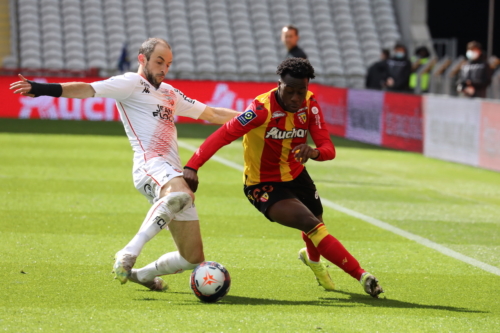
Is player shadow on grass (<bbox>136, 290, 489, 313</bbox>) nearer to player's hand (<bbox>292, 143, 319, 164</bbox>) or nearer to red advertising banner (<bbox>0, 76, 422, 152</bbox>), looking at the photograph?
player's hand (<bbox>292, 143, 319, 164</bbox>)

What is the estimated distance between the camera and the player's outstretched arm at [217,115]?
619cm

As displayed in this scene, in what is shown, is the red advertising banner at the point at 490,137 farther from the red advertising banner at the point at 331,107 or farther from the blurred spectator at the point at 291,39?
the blurred spectator at the point at 291,39

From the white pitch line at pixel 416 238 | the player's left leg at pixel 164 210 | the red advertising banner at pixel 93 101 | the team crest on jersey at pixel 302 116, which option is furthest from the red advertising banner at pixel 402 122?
the player's left leg at pixel 164 210

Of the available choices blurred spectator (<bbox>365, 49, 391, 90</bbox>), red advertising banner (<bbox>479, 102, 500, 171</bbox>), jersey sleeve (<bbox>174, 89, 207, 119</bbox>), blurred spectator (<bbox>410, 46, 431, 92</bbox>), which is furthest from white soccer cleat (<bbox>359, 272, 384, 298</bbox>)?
blurred spectator (<bbox>410, 46, 431, 92</bbox>)

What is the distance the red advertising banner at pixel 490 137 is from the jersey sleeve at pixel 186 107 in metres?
8.74

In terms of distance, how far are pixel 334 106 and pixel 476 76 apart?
4.33 meters

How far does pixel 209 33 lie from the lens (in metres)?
27.9

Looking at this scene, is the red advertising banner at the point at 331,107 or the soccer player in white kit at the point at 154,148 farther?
the red advertising banner at the point at 331,107

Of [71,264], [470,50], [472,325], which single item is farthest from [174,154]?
[470,50]

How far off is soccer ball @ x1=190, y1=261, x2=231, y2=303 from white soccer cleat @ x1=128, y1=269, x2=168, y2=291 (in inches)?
14.8

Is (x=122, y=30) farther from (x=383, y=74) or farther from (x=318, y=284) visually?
(x=318, y=284)

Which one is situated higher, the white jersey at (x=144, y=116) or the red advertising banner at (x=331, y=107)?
the white jersey at (x=144, y=116)

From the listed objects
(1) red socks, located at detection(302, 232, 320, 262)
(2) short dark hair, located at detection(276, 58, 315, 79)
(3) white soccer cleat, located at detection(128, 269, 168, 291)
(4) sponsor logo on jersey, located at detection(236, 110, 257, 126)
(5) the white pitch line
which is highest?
(2) short dark hair, located at detection(276, 58, 315, 79)

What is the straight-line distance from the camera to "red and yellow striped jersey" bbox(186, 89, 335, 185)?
553 cm
